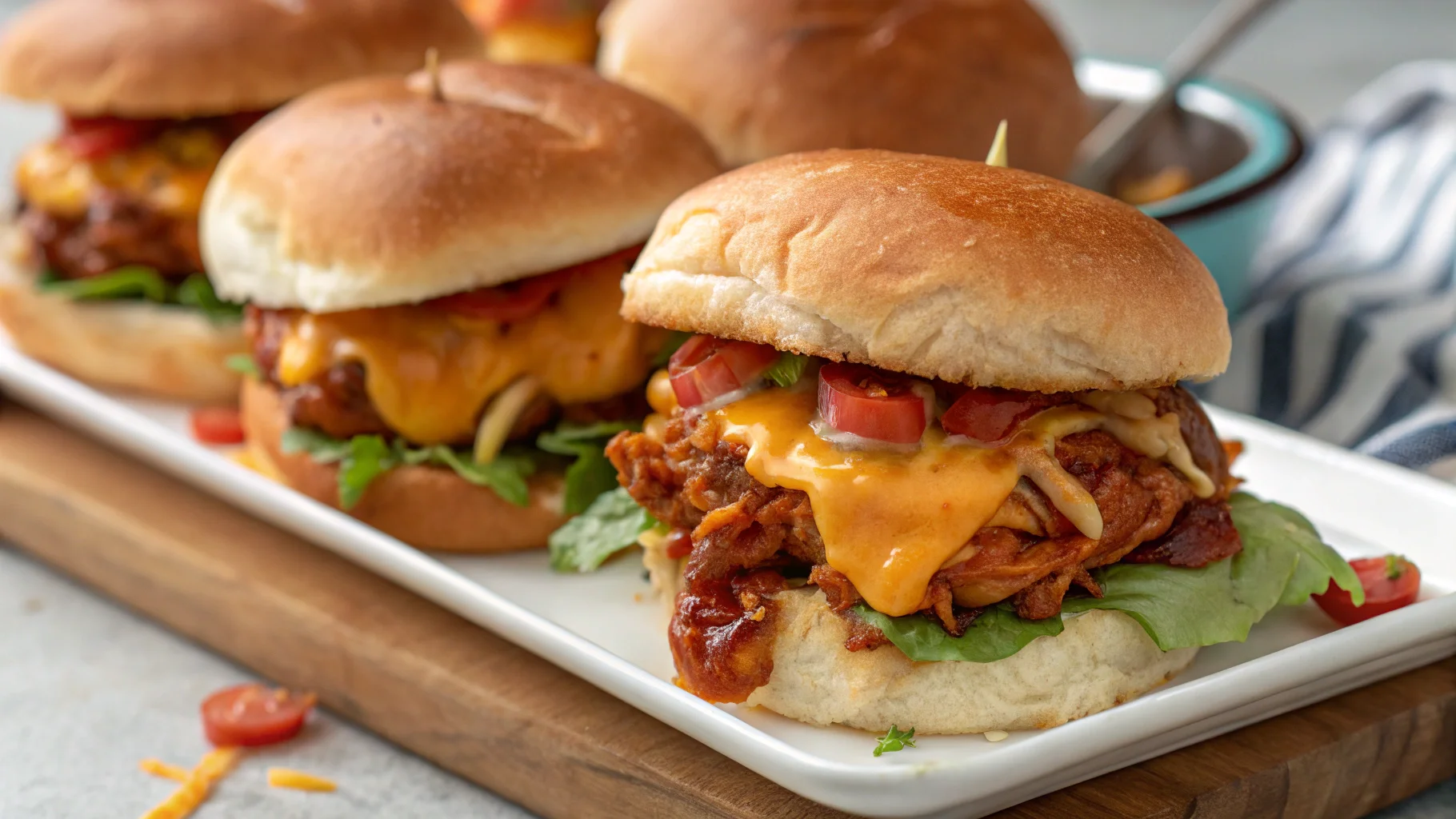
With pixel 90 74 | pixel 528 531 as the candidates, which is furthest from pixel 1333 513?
pixel 90 74

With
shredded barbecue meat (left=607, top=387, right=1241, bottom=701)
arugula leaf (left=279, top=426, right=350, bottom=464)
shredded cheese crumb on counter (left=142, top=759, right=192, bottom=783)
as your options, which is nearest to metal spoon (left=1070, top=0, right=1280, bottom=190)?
shredded barbecue meat (left=607, top=387, right=1241, bottom=701)

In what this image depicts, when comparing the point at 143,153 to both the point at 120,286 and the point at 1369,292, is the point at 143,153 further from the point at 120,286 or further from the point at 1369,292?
the point at 1369,292

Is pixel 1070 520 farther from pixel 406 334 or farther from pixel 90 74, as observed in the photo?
pixel 90 74

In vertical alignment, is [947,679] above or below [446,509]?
above

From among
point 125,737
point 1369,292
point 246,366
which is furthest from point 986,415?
point 1369,292

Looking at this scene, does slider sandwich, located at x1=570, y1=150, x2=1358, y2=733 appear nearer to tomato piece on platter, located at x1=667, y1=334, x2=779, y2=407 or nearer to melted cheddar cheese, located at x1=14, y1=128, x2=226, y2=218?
tomato piece on platter, located at x1=667, y1=334, x2=779, y2=407

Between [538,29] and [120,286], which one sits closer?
[120,286]
